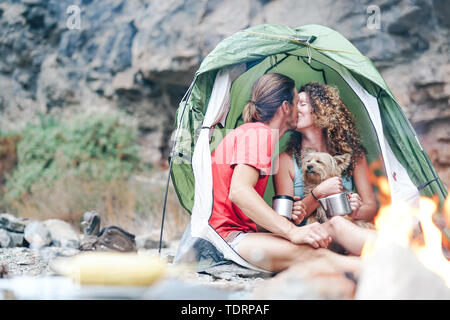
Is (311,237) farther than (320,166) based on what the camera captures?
No

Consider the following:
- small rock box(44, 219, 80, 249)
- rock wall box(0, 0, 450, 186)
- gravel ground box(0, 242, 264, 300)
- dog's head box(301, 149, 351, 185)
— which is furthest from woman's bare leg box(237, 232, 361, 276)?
rock wall box(0, 0, 450, 186)

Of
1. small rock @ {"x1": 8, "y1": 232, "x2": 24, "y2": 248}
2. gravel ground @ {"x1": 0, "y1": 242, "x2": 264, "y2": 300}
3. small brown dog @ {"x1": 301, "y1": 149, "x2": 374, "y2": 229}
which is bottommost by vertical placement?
gravel ground @ {"x1": 0, "y1": 242, "x2": 264, "y2": 300}

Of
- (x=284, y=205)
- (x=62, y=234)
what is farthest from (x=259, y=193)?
(x=62, y=234)

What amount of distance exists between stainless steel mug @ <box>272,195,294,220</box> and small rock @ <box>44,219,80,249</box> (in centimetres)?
176

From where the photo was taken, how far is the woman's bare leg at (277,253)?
248cm

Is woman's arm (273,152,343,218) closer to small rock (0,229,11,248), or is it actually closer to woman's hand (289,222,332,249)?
woman's hand (289,222,332,249)

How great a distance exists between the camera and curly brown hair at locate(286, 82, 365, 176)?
325cm

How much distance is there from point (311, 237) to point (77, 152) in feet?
14.9

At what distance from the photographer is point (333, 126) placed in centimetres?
326

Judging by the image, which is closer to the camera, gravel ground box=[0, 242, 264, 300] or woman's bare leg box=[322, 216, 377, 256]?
gravel ground box=[0, 242, 264, 300]

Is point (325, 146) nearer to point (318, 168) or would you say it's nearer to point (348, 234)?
point (318, 168)

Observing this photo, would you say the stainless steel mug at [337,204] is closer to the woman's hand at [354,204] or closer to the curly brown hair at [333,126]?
the woman's hand at [354,204]

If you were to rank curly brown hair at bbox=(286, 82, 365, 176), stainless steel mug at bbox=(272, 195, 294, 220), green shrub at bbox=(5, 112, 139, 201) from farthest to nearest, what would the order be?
green shrub at bbox=(5, 112, 139, 201), curly brown hair at bbox=(286, 82, 365, 176), stainless steel mug at bbox=(272, 195, 294, 220)

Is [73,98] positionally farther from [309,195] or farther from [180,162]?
[309,195]
